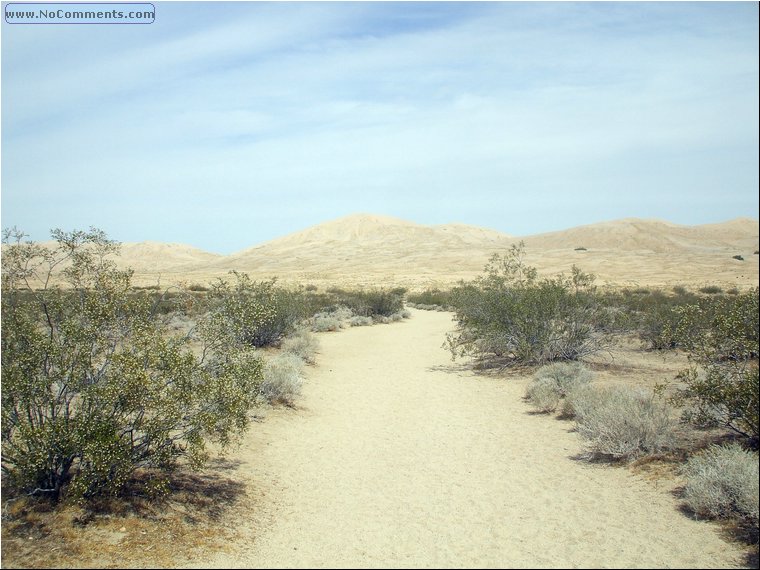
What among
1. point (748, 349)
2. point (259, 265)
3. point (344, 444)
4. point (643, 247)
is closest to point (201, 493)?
point (344, 444)

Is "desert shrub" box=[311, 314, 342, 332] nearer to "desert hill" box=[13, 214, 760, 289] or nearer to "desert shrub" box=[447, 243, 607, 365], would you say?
"desert shrub" box=[447, 243, 607, 365]

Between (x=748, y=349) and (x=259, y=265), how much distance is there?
326 ft

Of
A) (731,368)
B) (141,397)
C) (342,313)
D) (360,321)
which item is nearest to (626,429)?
(731,368)

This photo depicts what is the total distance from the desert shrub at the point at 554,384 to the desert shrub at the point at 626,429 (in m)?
2.11

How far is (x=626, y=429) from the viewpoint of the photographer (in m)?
8.59

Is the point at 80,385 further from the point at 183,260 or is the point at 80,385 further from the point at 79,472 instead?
the point at 183,260

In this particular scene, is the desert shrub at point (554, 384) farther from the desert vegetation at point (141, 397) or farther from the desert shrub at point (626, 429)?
the desert vegetation at point (141, 397)

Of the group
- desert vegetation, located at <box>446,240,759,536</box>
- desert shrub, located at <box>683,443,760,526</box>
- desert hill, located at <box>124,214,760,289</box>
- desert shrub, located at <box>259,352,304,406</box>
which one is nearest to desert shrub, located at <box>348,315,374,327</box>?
desert vegetation, located at <box>446,240,759,536</box>

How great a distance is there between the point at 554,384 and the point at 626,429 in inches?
151

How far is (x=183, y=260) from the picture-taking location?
428 feet

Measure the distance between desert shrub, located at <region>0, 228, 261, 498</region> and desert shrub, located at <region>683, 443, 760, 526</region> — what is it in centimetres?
542

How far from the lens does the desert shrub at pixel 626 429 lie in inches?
331

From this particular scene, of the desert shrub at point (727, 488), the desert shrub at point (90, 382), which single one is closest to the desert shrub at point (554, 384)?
the desert shrub at point (727, 488)

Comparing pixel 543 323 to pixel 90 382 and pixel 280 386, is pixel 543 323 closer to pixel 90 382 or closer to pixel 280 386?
pixel 280 386
